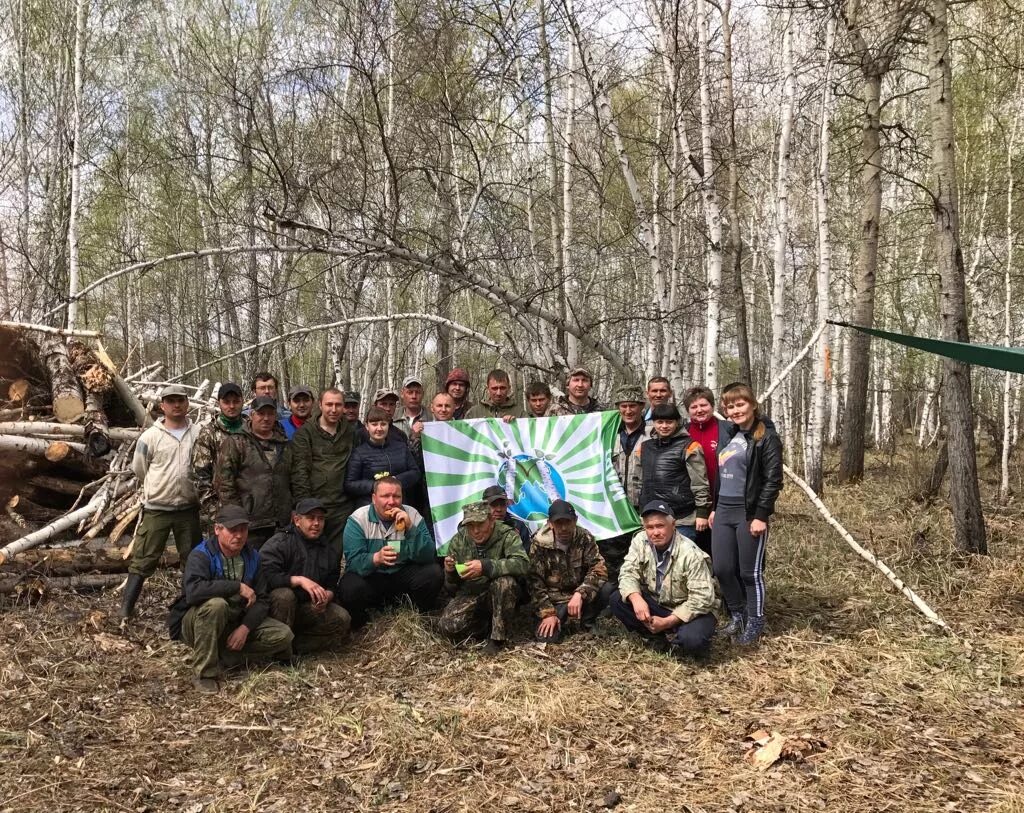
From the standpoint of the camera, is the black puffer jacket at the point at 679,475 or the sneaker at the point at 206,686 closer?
the sneaker at the point at 206,686

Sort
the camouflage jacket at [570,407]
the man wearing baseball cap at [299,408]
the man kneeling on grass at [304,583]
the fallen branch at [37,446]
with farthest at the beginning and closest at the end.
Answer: the fallen branch at [37,446]
the camouflage jacket at [570,407]
the man wearing baseball cap at [299,408]
the man kneeling on grass at [304,583]

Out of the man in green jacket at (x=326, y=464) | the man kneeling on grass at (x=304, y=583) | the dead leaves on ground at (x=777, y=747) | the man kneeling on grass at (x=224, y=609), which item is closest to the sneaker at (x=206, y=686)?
the man kneeling on grass at (x=224, y=609)

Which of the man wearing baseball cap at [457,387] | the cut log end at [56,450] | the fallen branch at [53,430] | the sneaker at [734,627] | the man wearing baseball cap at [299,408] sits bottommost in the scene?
the sneaker at [734,627]

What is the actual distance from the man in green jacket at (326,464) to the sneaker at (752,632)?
3.14 meters

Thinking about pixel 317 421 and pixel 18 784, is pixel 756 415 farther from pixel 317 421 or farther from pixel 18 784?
pixel 18 784

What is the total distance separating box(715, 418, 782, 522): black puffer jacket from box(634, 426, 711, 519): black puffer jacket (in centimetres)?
36

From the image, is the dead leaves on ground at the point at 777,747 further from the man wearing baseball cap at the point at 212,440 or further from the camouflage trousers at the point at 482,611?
the man wearing baseball cap at the point at 212,440

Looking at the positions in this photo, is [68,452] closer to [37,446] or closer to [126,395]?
[37,446]

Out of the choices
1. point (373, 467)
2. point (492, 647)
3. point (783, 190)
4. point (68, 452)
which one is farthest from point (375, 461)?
point (783, 190)

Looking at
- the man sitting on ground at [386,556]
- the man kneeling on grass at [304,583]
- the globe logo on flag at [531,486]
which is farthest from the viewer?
the globe logo on flag at [531,486]

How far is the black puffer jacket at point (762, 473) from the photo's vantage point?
4980mm

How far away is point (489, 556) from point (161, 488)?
2666mm

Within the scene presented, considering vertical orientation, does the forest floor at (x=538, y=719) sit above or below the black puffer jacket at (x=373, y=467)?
below

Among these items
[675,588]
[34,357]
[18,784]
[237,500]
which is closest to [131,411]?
[34,357]
